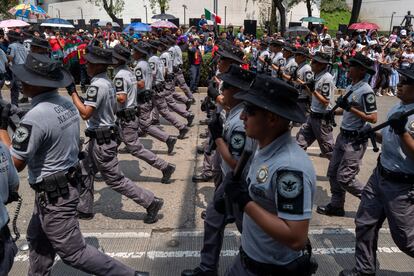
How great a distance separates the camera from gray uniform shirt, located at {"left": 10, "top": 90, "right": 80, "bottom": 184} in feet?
9.75

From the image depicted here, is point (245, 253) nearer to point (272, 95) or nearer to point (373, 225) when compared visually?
point (272, 95)

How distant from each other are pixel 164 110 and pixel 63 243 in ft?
19.0

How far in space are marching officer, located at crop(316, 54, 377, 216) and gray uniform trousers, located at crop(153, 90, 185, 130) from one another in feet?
13.9

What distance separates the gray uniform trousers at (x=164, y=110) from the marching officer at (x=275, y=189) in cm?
628

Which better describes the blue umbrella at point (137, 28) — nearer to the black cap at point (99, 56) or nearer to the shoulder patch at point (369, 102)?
the black cap at point (99, 56)

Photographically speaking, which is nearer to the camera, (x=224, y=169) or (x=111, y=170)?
(x=224, y=169)

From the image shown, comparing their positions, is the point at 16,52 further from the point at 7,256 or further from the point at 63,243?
the point at 7,256

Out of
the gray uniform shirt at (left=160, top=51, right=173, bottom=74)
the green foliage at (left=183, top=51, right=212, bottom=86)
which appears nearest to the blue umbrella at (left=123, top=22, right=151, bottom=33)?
the green foliage at (left=183, top=51, right=212, bottom=86)

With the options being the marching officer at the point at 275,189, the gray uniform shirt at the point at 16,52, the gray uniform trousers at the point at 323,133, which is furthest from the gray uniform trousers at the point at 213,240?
the gray uniform shirt at the point at 16,52

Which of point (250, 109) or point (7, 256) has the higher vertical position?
point (250, 109)

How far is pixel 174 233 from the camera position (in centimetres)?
477

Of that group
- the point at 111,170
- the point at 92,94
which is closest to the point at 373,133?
the point at 111,170

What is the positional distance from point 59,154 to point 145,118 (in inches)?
173

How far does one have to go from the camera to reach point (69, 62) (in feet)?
46.2
